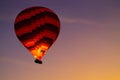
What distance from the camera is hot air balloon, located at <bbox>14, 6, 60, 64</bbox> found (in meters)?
36.3

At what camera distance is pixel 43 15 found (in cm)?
3741

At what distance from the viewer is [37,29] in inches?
1451

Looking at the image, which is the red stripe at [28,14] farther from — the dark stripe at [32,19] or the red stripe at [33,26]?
the red stripe at [33,26]

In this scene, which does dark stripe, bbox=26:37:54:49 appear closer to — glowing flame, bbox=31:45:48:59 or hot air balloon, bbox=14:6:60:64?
hot air balloon, bbox=14:6:60:64

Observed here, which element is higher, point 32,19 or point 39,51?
point 32,19

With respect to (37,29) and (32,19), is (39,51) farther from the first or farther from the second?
(32,19)

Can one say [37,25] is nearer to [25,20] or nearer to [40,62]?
[25,20]

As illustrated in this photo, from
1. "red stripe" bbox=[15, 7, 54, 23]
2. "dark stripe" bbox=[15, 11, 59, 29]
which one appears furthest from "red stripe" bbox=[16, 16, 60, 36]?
"red stripe" bbox=[15, 7, 54, 23]

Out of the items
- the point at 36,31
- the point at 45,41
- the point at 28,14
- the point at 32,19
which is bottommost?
the point at 45,41

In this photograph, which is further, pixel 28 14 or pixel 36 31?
pixel 28 14

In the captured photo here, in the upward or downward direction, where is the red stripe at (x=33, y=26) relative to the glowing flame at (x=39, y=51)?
upward

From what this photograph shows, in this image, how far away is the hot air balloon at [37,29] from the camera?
36344mm

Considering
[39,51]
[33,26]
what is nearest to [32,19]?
[33,26]

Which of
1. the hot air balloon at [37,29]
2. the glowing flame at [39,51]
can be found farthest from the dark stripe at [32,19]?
the glowing flame at [39,51]
